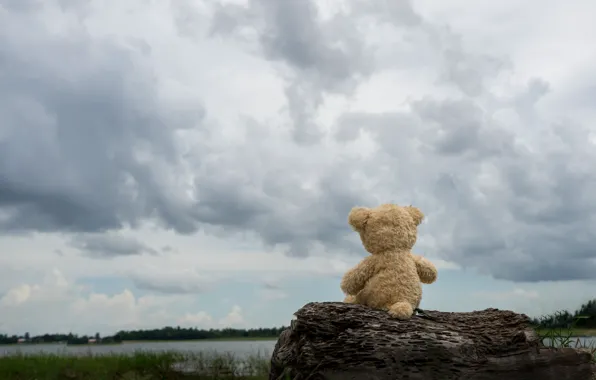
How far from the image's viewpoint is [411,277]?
5.30 m

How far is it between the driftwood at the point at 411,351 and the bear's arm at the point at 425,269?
47 cm

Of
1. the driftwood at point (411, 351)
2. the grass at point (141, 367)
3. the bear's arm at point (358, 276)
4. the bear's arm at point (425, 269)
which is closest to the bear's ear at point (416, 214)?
the bear's arm at point (425, 269)

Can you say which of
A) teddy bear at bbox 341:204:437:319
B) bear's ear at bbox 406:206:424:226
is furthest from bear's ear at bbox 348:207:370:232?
bear's ear at bbox 406:206:424:226

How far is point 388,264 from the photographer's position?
534 centimetres

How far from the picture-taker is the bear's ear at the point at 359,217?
555cm

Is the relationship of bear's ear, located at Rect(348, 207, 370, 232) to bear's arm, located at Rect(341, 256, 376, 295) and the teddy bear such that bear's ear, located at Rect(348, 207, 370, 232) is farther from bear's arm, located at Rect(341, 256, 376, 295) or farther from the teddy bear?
bear's arm, located at Rect(341, 256, 376, 295)

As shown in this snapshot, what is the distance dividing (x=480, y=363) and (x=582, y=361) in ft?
3.08

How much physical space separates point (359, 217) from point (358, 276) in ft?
1.87

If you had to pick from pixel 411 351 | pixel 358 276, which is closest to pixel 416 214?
pixel 358 276

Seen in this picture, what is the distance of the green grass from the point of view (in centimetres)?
768

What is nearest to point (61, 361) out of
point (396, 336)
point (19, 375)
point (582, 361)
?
point (19, 375)

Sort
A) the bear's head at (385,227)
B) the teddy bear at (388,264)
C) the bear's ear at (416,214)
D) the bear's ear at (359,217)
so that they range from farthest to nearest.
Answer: the bear's ear at (416,214) < the bear's ear at (359,217) < the bear's head at (385,227) < the teddy bear at (388,264)

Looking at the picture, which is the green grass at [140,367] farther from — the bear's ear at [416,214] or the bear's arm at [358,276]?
the bear's ear at [416,214]

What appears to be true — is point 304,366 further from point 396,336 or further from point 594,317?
point 594,317
